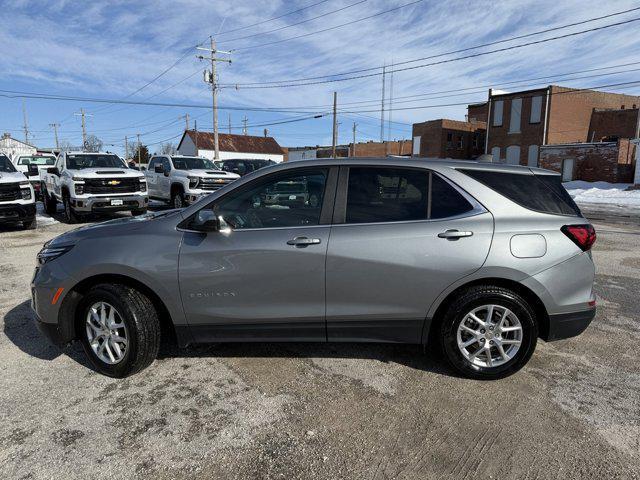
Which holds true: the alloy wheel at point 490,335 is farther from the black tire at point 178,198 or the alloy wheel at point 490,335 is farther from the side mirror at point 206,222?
the black tire at point 178,198

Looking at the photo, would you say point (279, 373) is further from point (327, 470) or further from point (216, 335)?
point (327, 470)

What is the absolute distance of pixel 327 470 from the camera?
8.68ft

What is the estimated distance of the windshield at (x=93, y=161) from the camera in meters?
13.2

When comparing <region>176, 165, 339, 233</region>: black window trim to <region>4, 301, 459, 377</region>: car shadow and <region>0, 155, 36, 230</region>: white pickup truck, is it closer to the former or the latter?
<region>4, 301, 459, 377</region>: car shadow

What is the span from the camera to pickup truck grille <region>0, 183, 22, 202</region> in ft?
35.4

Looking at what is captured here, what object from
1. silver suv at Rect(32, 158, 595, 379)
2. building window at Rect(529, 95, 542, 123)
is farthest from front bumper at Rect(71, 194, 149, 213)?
building window at Rect(529, 95, 542, 123)

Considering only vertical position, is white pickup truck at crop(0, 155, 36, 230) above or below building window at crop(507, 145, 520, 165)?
below

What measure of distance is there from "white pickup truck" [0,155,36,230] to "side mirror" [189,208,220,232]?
964 cm

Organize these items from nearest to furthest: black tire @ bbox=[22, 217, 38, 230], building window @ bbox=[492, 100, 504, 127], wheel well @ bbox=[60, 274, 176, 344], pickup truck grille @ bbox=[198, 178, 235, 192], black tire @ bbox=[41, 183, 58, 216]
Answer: wheel well @ bbox=[60, 274, 176, 344] < black tire @ bbox=[22, 217, 38, 230] < pickup truck grille @ bbox=[198, 178, 235, 192] < black tire @ bbox=[41, 183, 58, 216] < building window @ bbox=[492, 100, 504, 127]

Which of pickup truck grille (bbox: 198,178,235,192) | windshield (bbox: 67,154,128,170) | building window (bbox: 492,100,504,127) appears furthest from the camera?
building window (bbox: 492,100,504,127)

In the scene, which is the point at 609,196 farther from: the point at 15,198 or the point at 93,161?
the point at 15,198

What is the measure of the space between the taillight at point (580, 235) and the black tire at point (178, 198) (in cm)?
1191

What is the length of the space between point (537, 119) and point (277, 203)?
47.2 meters

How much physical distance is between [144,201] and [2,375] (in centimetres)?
958
